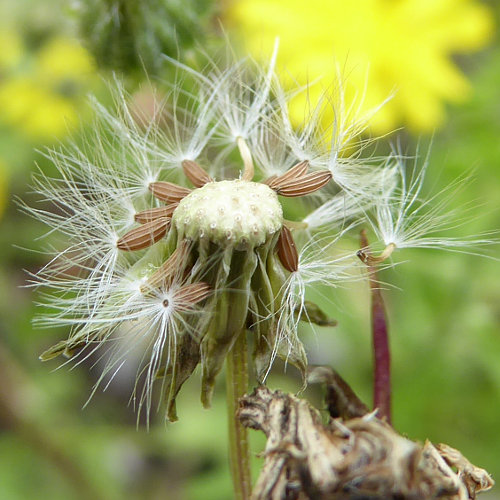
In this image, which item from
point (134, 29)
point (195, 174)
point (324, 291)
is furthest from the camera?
point (324, 291)

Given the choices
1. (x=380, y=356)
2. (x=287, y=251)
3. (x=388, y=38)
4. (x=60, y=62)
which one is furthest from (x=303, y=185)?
(x=60, y=62)

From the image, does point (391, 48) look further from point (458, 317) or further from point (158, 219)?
point (158, 219)

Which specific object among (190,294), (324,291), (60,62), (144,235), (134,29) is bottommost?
(324,291)

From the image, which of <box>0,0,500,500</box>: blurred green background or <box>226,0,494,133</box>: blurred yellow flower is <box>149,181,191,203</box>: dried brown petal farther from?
<box>226,0,494,133</box>: blurred yellow flower

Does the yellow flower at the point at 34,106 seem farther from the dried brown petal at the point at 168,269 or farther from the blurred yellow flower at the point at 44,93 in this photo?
the dried brown petal at the point at 168,269

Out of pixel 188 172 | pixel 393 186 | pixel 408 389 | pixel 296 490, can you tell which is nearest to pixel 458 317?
pixel 408 389

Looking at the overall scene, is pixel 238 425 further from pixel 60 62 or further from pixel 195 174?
pixel 60 62

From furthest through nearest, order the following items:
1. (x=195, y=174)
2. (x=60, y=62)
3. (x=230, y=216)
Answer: (x=60, y=62), (x=195, y=174), (x=230, y=216)
